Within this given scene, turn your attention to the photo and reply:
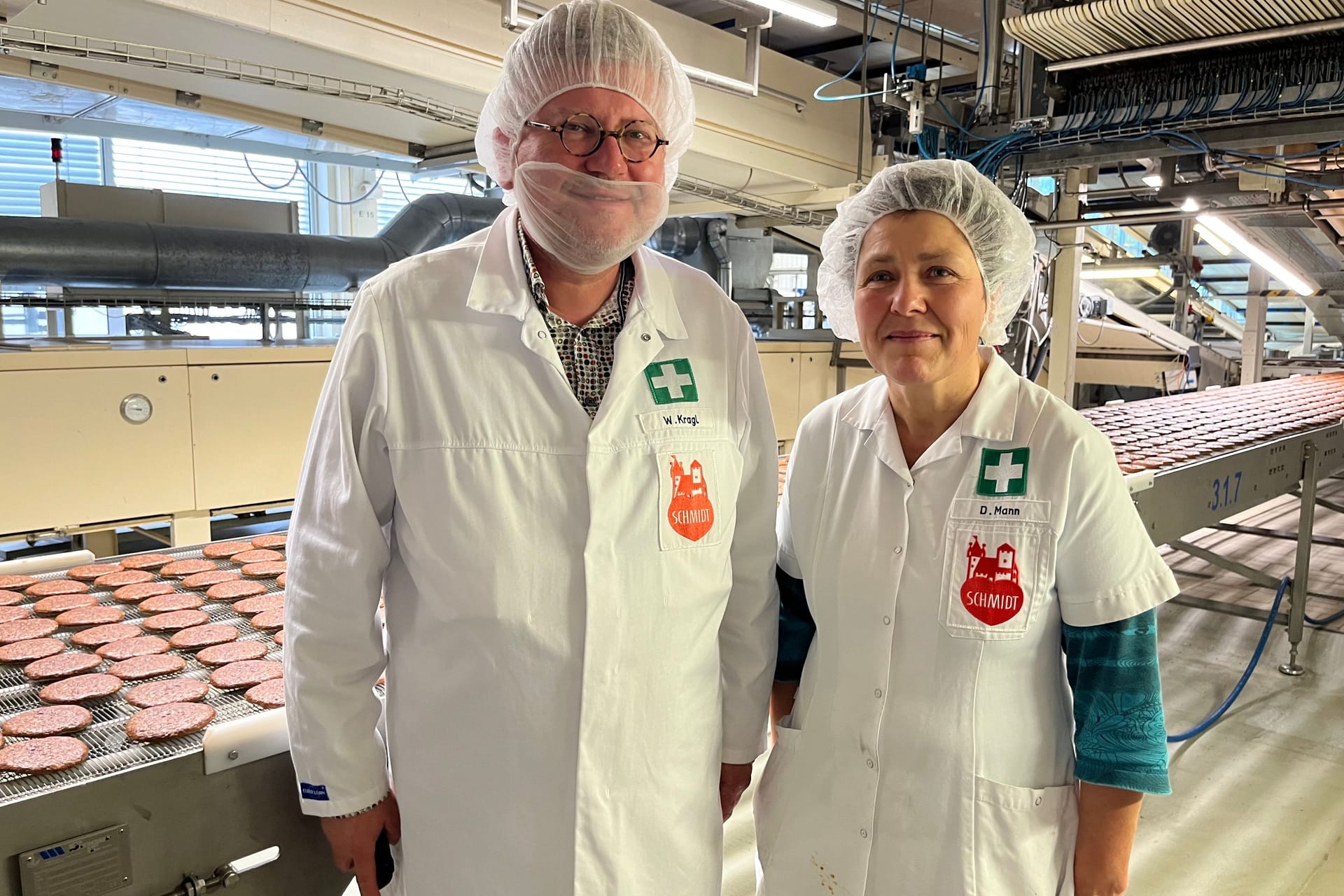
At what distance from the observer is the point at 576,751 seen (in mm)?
1066

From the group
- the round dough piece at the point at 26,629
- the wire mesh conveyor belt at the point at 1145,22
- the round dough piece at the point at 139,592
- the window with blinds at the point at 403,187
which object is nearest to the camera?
the round dough piece at the point at 26,629

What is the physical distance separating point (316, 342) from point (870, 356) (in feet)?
9.32

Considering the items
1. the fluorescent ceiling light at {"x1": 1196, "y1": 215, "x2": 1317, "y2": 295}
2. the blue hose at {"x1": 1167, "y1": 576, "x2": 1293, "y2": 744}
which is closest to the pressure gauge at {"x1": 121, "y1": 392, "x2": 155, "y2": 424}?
the blue hose at {"x1": 1167, "y1": 576, "x2": 1293, "y2": 744}

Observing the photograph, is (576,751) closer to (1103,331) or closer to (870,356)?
(870,356)

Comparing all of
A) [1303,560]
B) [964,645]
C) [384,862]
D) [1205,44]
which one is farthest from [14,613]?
[1303,560]

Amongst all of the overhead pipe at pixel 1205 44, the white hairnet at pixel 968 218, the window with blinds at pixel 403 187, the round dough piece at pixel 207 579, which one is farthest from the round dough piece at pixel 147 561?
the window with blinds at pixel 403 187

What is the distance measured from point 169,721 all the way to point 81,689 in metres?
0.21

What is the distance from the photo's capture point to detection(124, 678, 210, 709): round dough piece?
3.95 feet

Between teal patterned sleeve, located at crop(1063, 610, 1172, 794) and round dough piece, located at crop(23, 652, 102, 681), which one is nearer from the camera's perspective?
teal patterned sleeve, located at crop(1063, 610, 1172, 794)

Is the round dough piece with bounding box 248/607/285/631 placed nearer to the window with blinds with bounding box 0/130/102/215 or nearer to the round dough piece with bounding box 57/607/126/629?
the round dough piece with bounding box 57/607/126/629

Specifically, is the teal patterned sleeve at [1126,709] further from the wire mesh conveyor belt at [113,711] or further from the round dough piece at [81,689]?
the round dough piece at [81,689]

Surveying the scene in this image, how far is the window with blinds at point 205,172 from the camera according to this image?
631 cm

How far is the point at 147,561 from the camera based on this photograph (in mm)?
1827

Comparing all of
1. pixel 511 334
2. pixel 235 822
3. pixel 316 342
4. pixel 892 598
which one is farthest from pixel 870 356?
pixel 316 342
